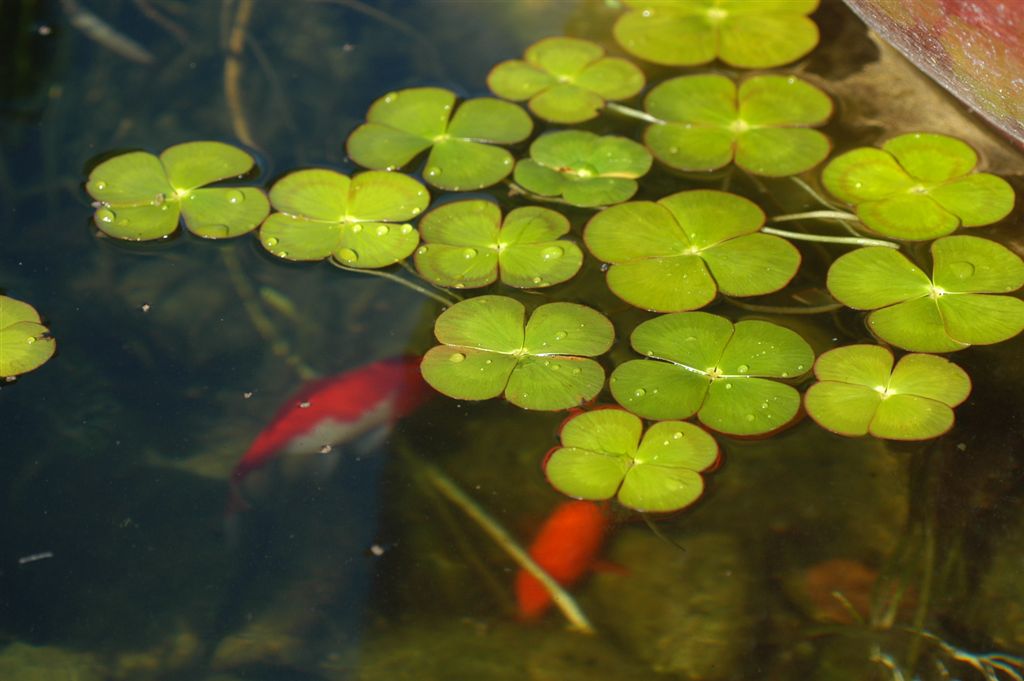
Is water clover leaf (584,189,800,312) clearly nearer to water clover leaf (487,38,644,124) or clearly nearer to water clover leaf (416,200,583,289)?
water clover leaf (416,200,583,289)

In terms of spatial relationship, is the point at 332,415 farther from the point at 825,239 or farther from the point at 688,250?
the point at 825,239

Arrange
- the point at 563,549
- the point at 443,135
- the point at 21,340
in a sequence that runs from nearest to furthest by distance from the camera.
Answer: the point at 563,549, the point at 21,340, the point at 443,135

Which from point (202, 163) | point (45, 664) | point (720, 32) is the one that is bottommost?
point (45, 664)

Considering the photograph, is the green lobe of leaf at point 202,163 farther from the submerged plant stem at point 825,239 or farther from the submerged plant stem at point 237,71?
the submerged plant stem at point 825,239

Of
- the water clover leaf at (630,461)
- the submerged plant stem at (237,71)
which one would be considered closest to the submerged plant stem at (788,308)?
the water clover leaf at (630,461)

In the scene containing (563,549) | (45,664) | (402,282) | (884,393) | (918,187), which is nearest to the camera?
(45,664)

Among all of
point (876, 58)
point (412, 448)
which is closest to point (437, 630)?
point (412, 448)

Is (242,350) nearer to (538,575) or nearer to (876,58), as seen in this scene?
(538,575)

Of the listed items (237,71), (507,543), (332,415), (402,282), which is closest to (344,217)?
(402,282)
